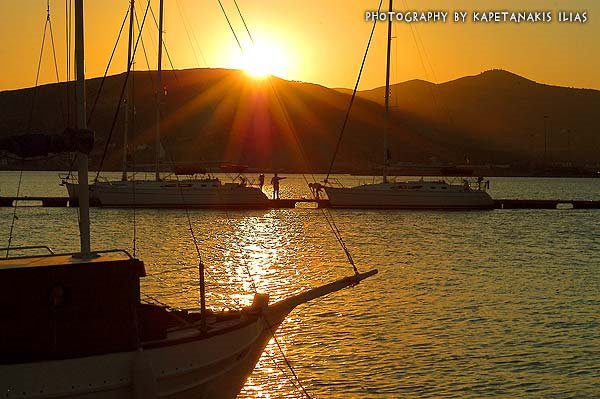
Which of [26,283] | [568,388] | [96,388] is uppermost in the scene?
[26,283]

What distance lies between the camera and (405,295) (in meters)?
32.9

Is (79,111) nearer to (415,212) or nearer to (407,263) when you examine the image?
(407,263)

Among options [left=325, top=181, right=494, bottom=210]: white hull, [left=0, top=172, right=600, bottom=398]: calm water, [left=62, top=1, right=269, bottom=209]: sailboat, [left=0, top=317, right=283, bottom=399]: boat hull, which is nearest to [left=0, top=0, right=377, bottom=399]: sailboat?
[left=0, top=317, right=283, bottom=399]: boat hull

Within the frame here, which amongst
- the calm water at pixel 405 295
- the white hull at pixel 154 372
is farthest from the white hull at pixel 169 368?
the calm water at pixel 405 295

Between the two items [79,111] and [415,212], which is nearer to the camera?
[79,111]

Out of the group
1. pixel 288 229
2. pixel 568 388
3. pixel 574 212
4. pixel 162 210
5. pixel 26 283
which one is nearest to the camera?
pixel 26 283

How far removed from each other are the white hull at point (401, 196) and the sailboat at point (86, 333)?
65.2m

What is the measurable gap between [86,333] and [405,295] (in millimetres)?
20660

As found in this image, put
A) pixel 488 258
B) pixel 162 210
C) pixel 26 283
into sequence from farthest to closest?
pixel 162 210 < pixel 488 258 < pixel 26 283

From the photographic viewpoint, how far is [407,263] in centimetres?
4466

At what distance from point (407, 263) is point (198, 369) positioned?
1211 inches

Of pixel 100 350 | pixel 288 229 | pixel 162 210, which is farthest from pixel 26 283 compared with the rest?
pixel 162 210

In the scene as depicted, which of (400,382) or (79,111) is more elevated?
(79,111)

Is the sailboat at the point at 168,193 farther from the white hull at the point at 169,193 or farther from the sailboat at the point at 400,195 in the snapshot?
the sailboat at the point at 400,195
